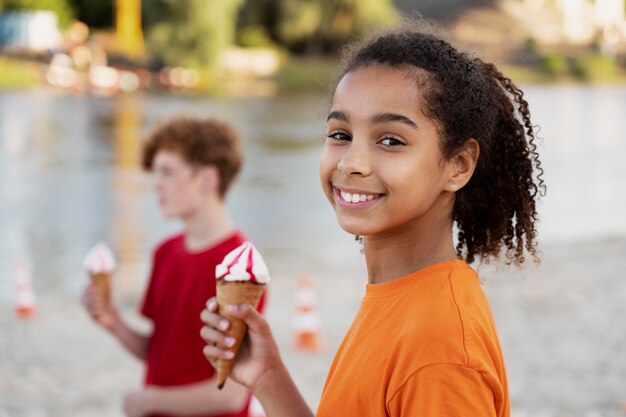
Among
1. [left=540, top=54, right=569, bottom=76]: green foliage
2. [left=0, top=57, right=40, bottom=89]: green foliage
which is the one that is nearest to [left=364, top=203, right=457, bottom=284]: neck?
[left=0, top=57, right=40, bottom=89]: green foliage

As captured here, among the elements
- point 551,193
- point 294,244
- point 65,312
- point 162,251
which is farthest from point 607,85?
point 162,251

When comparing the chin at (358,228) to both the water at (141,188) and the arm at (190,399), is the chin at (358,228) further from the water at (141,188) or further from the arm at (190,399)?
the arm at (190,399)

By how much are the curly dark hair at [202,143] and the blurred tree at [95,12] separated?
5326 centimetres

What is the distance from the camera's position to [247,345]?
2182 mm

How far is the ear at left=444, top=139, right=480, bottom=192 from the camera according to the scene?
2004 mm

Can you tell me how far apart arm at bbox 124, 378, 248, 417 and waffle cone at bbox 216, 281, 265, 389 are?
1.22m

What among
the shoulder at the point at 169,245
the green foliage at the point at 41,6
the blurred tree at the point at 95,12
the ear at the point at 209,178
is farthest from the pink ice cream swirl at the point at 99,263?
the blurred tree at the point at 95,12

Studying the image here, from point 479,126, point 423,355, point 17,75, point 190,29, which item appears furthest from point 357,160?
point 17,75

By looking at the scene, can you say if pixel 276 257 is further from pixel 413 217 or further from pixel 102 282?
pixel 413 217

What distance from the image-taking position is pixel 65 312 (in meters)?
9.12

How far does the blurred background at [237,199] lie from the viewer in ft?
23.6

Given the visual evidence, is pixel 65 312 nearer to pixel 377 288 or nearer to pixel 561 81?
pixel 377 288

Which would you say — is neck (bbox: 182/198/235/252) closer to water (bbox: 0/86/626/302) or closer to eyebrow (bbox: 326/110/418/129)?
water (bbox: 0/86/626/302)

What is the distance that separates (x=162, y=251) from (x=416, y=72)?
2.16 meters
